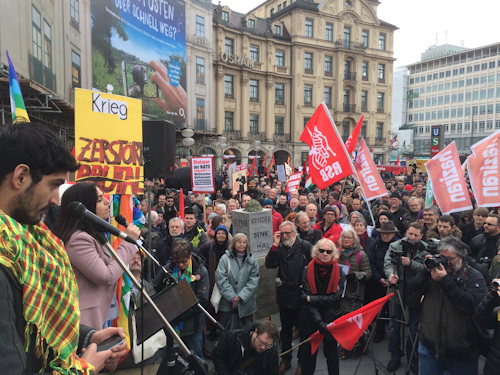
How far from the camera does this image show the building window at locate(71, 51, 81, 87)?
1638cm

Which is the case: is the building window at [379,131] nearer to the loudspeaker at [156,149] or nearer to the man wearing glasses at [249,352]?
the loudspeaker at [156,149]

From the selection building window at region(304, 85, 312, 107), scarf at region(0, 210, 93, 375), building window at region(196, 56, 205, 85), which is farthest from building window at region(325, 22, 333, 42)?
scarf at region(0, 210, 93, 375)

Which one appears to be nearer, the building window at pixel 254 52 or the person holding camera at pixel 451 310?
the person holding camera at pixel 451 310

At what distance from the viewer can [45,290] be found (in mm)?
1222

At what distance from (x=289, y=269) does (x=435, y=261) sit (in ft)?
5.88

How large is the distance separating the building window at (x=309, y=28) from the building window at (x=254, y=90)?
8.00m

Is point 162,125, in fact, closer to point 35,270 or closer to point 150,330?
point 150,330

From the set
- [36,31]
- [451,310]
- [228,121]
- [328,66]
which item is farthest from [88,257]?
[328,66]

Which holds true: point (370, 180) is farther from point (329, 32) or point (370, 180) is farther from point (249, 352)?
point (329, 32)

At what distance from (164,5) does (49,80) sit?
15666 millimetres

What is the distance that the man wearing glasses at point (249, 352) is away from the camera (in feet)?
10.7

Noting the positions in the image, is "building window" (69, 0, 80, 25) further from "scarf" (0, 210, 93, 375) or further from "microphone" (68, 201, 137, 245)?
"scarf" (0, 210, 93, 375)

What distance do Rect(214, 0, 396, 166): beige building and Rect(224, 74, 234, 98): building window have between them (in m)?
0.09

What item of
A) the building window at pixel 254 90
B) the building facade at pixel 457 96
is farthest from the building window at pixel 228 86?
the building facade at pixel 457 96
